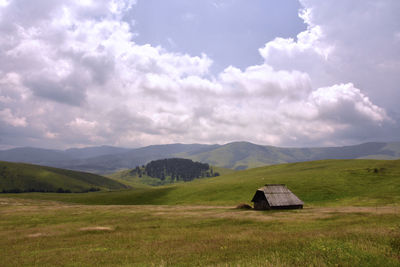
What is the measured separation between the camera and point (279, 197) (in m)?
64.3

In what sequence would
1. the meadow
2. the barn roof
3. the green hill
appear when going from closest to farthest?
1. the meadow
2. the barn roof
3. the green hill

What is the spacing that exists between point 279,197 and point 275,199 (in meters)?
1.71

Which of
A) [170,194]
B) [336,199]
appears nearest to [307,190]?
[336,199]

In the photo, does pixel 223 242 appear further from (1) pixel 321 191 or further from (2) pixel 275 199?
(1) pixel 321 191

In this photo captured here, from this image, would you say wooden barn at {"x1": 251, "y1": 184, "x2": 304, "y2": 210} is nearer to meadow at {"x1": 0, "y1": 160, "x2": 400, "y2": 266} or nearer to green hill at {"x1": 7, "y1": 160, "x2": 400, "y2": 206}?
meadow at {"x1": 0, "y1": 160, "x2": 400, "y2": 266}

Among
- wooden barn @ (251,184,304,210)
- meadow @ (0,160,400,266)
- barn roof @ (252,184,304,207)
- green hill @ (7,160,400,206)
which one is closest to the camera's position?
meadow @ (0,160,400,266)

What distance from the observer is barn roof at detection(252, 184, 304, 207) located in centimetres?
6238

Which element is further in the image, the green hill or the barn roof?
the green hill

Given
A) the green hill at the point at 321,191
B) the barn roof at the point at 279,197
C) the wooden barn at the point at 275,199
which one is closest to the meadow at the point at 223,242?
the green hill at the point at 321,191

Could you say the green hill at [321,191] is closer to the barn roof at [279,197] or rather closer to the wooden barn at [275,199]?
the barn roof at [279,197]

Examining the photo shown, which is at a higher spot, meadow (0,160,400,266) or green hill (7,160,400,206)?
meadow (0,160,400,266)

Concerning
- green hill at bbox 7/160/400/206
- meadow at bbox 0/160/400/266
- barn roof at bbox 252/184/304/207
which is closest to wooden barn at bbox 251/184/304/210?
barn roof at bbox 252/184/304/207

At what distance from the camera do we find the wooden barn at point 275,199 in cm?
6215

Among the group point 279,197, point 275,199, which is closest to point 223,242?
point 275,199
